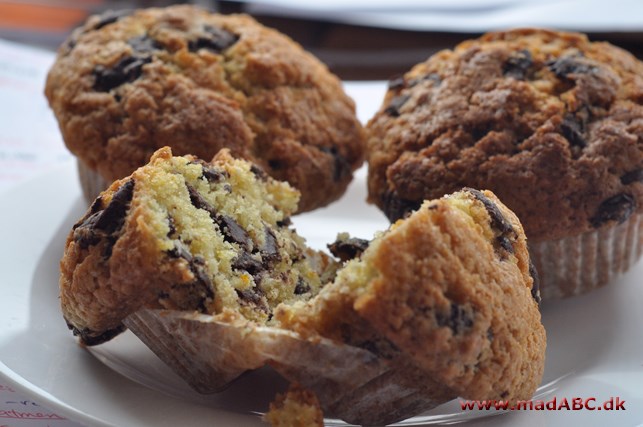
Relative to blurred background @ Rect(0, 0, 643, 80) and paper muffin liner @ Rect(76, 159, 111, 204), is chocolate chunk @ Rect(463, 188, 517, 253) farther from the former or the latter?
blurred background @ Rect(0, 0, 643, 80)

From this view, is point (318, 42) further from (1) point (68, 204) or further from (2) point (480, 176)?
(2) point (480, 176)

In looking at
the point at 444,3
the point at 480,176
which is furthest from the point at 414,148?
the point at 444,3

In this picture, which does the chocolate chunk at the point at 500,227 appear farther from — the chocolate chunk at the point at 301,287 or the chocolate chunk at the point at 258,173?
the chocolate chunk at the point at 258,173

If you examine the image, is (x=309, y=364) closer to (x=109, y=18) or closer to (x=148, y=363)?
(x=148, y=363)

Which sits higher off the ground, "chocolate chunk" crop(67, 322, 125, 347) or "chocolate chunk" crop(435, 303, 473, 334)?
"chocolate chunk" crop(435, 303, 473, 334)

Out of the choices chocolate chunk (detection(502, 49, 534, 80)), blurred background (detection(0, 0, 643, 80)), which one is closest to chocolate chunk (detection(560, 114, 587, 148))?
chocolate chunk (detection(502, 49, 534, 80))

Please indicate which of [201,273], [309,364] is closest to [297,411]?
[309,364]
